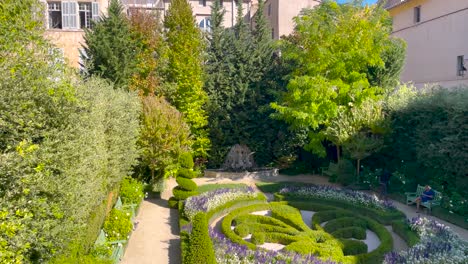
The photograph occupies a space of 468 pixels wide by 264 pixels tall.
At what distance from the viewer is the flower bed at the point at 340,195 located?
1570 cm

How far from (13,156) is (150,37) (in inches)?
772

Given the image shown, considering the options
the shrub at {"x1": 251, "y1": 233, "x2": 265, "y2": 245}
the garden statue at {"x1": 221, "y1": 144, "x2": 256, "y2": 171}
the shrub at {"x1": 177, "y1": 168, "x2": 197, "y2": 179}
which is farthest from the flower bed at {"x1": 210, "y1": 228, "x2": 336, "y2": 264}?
the garden statue at {"x1": 221, "y1": 144, "x2": 256, "y2": 171}

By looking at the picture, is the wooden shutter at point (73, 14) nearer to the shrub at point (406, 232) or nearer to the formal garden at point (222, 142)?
the formal garden at point (222, 142)

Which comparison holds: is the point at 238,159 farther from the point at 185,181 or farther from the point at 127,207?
the point at 127,207

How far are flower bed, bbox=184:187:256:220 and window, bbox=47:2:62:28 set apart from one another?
17.7 meters

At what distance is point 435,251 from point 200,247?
20.8ft

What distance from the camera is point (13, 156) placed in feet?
15.8

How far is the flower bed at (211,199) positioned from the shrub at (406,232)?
6.07m

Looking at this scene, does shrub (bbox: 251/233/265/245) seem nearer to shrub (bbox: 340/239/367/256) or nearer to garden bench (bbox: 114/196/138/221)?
shrub (bbox: 340/239/367/256)

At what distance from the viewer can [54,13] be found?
2678 cm

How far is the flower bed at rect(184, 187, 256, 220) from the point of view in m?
14.3

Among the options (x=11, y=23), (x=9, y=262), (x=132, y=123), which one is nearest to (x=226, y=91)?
(x=132, y=123)

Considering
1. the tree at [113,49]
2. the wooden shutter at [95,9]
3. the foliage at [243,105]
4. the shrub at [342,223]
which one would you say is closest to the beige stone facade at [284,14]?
the foliage at [243,105]

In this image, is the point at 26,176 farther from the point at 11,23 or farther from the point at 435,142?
the point at 435,142
